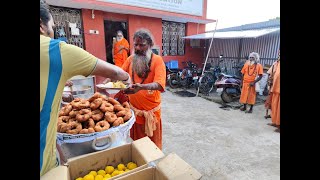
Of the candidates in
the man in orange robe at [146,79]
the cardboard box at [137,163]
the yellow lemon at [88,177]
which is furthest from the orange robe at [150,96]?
the yellow lemon at [88,177]

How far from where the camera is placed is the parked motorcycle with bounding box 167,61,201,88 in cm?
869

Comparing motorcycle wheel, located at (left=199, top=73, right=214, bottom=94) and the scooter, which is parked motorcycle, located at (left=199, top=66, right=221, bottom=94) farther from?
the scooter

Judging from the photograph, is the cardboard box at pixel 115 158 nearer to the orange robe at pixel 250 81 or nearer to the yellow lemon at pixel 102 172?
the yellow lemon at pixel 102 172

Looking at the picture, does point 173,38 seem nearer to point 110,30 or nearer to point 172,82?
point 172,82

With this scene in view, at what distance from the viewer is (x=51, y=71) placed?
0.91 metres

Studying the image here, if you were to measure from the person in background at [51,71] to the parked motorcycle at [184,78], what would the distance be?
304 inches

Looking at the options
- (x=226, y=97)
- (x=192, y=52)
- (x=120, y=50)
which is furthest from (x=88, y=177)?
(x=192, y=52)

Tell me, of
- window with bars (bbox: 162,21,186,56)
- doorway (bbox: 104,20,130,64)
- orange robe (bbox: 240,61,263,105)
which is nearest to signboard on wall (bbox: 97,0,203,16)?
window with bars (bbox: 162,21,186,56)

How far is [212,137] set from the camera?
3.95 metres

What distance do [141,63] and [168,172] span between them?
1.52m

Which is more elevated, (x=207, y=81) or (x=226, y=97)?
(x=207, y=81)
